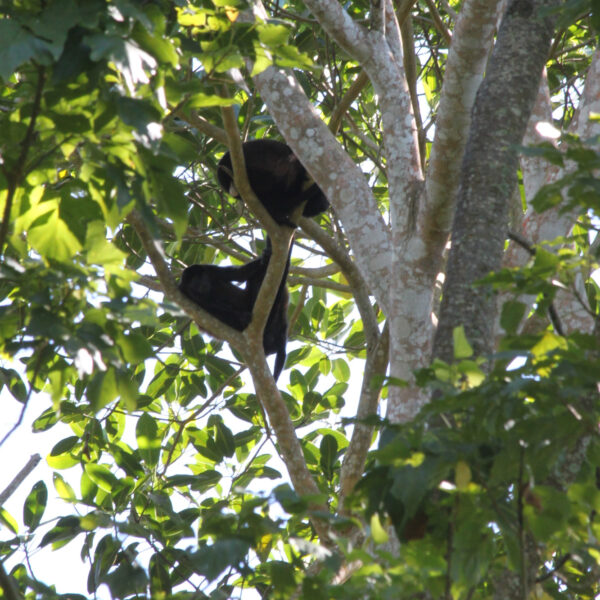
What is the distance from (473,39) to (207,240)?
2240 millimetres

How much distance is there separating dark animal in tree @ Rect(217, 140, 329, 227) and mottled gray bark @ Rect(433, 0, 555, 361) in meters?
1.84

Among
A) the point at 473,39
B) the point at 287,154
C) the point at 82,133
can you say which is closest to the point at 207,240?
the point at 287,154

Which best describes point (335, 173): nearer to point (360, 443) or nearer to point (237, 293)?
point (360, 443)

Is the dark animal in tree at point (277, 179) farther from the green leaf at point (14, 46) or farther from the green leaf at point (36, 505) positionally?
the green leaf at point (14, 46)

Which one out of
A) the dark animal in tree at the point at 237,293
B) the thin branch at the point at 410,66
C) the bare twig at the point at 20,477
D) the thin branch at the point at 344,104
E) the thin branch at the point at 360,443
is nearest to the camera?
the bare twig at the point at 20,477

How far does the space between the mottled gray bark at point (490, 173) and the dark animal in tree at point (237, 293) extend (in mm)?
2233

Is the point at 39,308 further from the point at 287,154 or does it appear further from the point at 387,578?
the point at 287,154

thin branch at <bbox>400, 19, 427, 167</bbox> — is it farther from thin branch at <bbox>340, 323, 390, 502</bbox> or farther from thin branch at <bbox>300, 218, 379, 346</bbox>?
thin branch at <bbox>340, 323, 390, 502</bbox>

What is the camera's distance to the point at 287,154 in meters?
4.82

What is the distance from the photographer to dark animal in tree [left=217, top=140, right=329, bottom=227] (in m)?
4.45

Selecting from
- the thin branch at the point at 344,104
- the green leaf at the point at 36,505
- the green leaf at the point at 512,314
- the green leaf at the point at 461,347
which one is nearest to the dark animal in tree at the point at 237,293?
the thin branch at the point at 344,104

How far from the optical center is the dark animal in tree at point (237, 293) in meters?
4.67

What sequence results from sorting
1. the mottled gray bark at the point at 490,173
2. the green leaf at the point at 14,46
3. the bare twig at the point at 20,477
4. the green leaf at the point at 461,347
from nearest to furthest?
1. the green leaf at the point at 14,46
2. the green leaf at the point at 461,347
3. the mottled gray bark at the point at 490,173
4. the bare twig at the point at 20,477

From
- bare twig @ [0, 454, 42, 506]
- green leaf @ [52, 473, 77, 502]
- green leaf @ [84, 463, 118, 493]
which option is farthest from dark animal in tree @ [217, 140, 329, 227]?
bare twig @ [0, 454, 42, 506]
